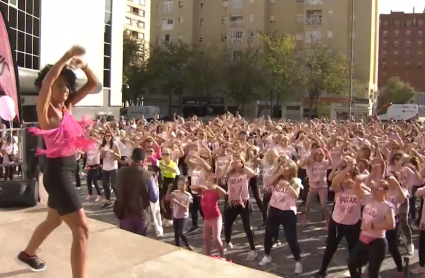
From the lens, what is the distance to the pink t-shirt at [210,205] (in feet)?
24.0

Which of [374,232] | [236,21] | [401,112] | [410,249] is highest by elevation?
[236,21]

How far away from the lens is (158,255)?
4.21 meters

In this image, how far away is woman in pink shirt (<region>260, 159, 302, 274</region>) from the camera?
279 inches

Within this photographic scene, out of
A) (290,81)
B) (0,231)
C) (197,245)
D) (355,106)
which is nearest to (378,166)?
(197,245)

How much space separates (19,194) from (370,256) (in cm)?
408

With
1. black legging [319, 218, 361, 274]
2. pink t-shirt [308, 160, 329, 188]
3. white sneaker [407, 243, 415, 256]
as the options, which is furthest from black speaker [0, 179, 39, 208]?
white sneaker [407, 243, 415, 256]

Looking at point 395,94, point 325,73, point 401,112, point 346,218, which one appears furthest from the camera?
point 395,94

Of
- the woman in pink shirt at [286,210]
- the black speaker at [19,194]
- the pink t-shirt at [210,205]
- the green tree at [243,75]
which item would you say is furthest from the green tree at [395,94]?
the black speaker at [19,194]

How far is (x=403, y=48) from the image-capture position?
116812 millimetres

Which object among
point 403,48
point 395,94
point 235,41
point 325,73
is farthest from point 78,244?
point 403,48

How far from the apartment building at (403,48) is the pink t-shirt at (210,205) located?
373ft

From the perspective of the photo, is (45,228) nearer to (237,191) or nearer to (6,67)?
(6,67)

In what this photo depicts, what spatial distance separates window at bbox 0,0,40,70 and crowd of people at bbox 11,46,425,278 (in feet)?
46.6

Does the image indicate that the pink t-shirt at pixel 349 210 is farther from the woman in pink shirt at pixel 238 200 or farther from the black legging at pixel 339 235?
the woman in pink shirt at pixel 238 200
